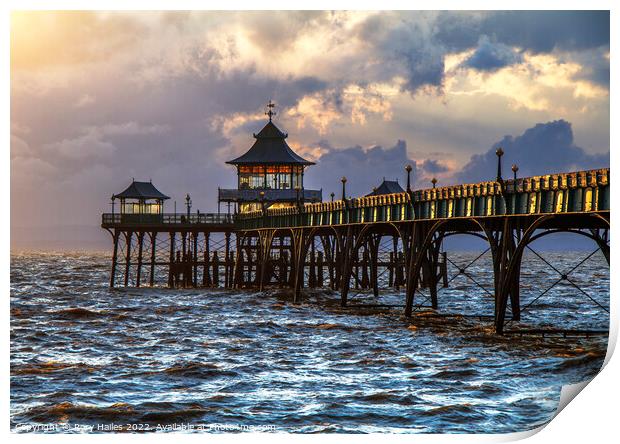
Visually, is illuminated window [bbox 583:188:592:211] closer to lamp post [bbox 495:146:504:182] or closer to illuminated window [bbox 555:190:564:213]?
illuminated window [bbox 555:190:564:213]

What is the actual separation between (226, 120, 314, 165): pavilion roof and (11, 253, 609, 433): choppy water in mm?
46757

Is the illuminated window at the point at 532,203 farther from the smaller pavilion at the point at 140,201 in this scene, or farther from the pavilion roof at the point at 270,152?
the pavilion roof at the point at 270,152

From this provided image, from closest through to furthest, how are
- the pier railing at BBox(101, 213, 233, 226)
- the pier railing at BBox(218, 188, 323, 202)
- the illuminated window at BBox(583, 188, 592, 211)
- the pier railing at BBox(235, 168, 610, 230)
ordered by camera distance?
1. the illuminated window at BBox(583, 188, 592, 211)
2. the pier railing at BBox(235, 168, 610, 230)
3. the pier railing at BBox(101, 213, 233, 226)
4. the pier railing at BBox(218, 188, 323, 202)

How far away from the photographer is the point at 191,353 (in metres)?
39.5

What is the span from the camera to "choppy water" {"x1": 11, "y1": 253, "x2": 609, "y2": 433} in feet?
89.1

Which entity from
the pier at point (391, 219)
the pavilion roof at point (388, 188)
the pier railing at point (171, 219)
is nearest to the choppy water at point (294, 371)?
the pier at point (391, 219)

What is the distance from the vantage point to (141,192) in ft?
313

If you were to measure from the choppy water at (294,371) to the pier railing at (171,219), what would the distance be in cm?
3436

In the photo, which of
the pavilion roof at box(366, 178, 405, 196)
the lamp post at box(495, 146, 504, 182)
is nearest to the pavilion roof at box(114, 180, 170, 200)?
the pavilion roof at box(366, 178, 405, 196)

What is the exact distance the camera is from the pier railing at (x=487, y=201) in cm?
3344

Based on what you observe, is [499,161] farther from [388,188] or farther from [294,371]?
[388,188]
